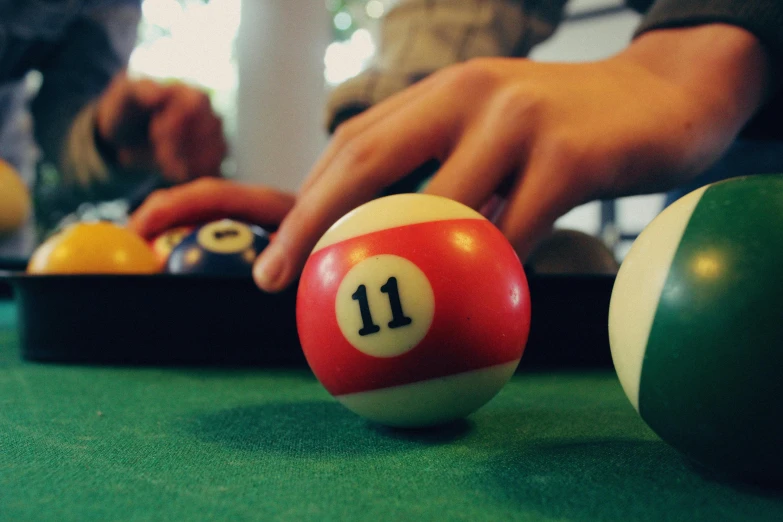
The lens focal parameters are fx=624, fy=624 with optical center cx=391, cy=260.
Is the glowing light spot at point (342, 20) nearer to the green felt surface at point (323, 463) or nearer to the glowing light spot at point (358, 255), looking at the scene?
the green felt surface at point (323, 463)

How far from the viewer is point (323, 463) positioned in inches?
35.0

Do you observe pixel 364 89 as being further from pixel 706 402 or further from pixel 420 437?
pixel 706 402

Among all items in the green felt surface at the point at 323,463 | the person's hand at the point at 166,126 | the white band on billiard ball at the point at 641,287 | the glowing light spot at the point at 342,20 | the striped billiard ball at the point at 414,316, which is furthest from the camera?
the glowing light spot at the point at 342,20

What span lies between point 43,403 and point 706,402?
3.95ft

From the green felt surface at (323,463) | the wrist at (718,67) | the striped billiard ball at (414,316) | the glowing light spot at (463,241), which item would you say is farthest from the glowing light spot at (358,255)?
the wrist at (718,67)

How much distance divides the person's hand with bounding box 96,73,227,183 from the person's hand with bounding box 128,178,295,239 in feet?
3.11

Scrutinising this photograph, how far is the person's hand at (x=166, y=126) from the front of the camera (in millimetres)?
3051

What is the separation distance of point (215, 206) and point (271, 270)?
0.81m

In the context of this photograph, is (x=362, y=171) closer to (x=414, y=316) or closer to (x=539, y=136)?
(x=539, y=136)

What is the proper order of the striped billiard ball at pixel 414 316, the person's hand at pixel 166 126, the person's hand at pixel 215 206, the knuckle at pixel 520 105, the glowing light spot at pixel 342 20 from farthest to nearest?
the glowing light spot at pixel 342 20, the person's hand at pixel 166 126, the person's hand at pixel 215 206, the knuckle at pixel 520 105, the striped billiard ball at pixel 414 316

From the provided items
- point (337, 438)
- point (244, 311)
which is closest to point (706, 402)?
point (337, 438)

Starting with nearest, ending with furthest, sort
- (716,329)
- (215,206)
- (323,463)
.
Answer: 1. (716,329)
2. (323,463)
3. (215,206)

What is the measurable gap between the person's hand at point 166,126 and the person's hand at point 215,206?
0.95 metres

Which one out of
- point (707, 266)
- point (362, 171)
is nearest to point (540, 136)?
point (362, 171)
